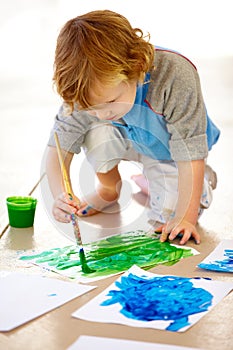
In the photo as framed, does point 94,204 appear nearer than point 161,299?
No

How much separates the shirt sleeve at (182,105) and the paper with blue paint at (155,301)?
389mm

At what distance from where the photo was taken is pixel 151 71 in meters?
1.66

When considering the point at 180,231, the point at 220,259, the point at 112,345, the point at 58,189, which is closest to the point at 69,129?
the point at 58,189

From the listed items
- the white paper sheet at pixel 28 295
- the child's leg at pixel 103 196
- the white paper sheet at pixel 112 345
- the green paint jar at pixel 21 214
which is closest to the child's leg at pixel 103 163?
the child's leg at pixel 103 196

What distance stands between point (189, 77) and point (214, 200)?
494mm

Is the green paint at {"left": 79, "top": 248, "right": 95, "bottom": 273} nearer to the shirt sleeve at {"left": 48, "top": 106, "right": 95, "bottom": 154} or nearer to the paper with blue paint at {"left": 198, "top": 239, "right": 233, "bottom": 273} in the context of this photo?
the paper with blue paint at {"left": 198, "top": 239, "right": 233, "bottom": 273}

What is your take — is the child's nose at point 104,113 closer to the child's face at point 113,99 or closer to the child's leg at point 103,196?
the child's face at point 113,99

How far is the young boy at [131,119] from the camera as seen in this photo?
1.50 m

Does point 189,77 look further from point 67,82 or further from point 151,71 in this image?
point 67,82

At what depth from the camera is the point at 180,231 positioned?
1.67m

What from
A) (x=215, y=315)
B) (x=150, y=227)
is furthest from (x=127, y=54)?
(x=215, y=315)

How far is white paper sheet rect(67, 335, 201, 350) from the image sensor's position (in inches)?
43.8

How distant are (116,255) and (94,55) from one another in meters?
0.44

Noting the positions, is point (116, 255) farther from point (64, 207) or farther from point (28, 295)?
point (28, 295)
